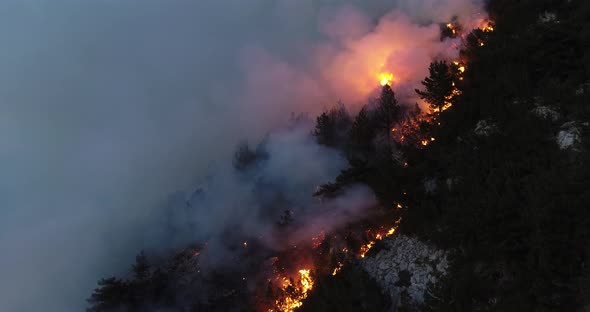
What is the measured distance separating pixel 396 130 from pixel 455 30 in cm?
1272

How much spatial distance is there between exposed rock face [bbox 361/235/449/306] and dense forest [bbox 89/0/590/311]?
47 centimetres

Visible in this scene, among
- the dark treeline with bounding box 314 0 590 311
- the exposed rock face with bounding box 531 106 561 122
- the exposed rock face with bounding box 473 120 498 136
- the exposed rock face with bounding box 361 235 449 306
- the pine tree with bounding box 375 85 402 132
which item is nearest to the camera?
the dark treeline with bounding box 314 0 590 311

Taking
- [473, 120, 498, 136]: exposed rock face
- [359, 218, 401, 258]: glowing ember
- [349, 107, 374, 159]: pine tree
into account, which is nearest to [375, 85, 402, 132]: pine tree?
[349, 107, 374, 159]: pine tree

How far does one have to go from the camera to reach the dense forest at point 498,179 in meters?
8.83

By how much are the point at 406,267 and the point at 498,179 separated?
457 centimetres

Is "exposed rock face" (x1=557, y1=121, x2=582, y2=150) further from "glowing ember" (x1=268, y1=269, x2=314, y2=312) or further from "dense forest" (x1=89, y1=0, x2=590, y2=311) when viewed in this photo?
"glowing ember" (x1=268, y1=269, x2=314, y2=312)

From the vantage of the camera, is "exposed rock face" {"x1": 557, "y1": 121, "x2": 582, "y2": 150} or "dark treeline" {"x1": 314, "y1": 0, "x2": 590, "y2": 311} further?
"exposed rock face" {"x1": 557, "y1": 121, "x2": 582, "y2": 150}

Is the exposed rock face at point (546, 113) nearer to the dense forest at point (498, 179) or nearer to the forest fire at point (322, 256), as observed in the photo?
the dense forest at point (498, 179)

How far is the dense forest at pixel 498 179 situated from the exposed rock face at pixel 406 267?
467 millimetres

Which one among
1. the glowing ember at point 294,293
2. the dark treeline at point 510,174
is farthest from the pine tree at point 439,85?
the glowing ember at point 294,293

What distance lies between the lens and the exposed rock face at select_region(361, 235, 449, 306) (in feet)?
40.9

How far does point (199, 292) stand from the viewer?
23.6 meters

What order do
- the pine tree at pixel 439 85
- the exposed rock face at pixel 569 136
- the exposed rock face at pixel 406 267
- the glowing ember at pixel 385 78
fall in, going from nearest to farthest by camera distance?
the exposed rock face at pixel 569 136
the exposed rock face at pixel 406 267
the pine tree at pixel 439 85
the glowing ember at pixel 385 78

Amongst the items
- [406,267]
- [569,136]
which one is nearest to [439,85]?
[569,136]
